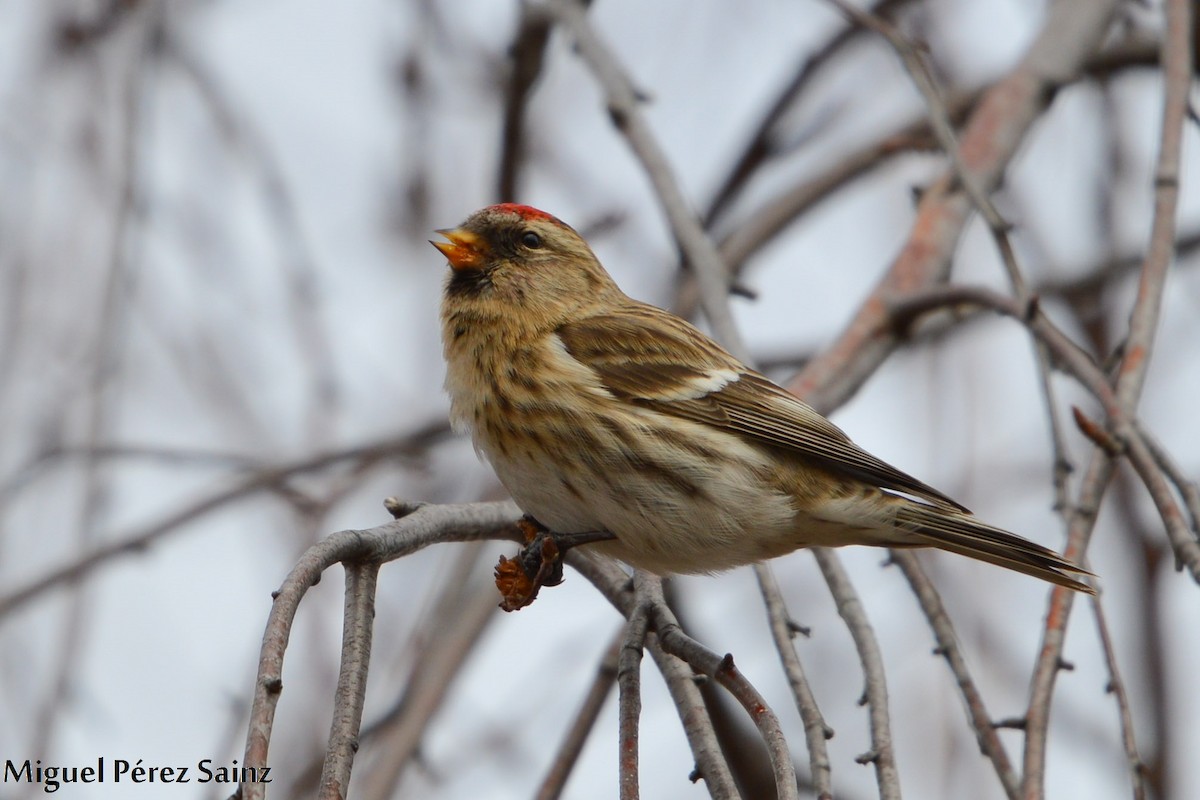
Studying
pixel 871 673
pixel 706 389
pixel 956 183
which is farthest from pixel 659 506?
pixel 956 183

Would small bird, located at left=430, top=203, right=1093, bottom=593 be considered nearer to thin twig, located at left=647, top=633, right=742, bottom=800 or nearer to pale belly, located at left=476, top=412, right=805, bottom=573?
pale belly, located at left=476, top=412, right=805, bottom=573

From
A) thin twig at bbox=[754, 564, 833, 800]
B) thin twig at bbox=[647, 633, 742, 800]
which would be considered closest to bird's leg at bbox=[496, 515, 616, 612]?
thin twig at bbox=[647, 633, 742, 800]

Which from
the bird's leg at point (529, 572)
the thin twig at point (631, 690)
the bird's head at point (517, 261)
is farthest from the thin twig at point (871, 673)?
the bird's head at point (517, 261)

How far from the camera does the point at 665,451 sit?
3707 mm

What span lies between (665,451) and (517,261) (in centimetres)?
94

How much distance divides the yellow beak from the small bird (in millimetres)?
140

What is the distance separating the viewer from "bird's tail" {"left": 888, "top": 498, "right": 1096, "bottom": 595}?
10.2ft

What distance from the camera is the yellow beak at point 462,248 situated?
4.26m

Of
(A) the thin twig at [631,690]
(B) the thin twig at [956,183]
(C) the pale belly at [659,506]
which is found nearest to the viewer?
(A) the thin twig at [631,690]

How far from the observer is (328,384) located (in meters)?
5.00

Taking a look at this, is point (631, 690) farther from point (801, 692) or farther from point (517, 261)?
point (517, 261)

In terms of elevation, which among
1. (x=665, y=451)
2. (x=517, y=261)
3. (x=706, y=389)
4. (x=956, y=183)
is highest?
(x=956, y=183)

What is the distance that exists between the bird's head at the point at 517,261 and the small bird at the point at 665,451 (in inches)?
1.0

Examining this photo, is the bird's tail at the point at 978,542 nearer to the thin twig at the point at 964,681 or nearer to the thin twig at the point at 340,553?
the thin twig at the point at 964,681
